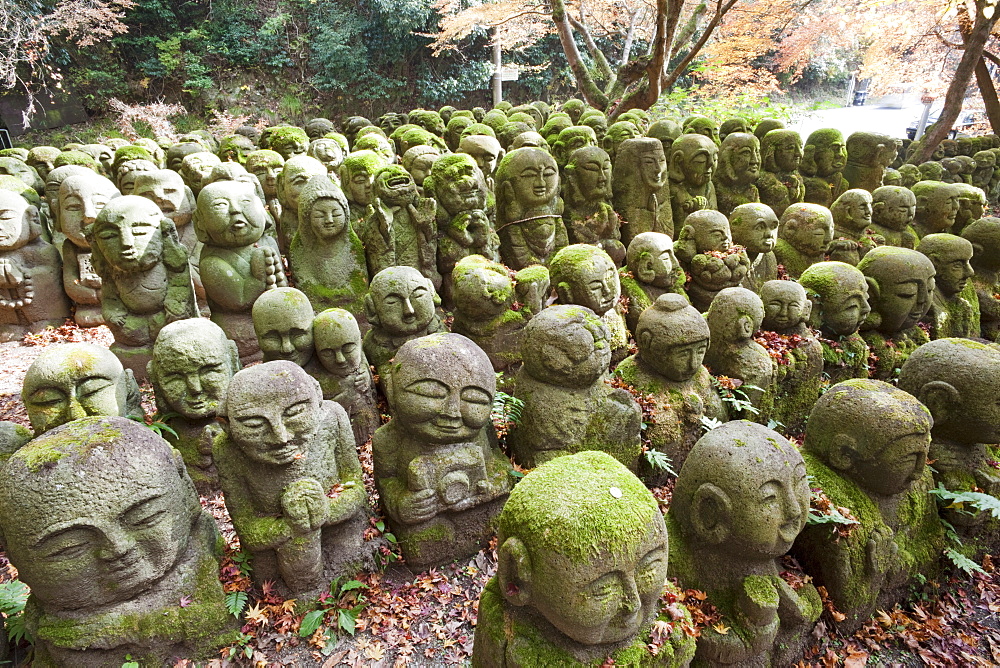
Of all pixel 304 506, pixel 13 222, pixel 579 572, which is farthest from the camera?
pixel 13 222

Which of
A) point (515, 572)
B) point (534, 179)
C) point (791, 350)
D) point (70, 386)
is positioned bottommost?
point (791, 350)

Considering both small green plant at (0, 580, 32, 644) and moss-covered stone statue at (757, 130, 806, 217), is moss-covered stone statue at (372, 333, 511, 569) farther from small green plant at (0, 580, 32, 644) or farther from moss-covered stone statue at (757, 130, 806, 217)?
moss-covered stone statue at (757, 130, 806, 217)

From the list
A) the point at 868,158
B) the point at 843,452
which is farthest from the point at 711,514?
the point at 868,158

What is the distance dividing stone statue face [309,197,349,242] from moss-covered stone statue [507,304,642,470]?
10.7ft

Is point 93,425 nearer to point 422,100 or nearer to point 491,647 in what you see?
point 491,647

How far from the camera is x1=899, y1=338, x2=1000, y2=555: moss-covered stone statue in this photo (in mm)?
4301

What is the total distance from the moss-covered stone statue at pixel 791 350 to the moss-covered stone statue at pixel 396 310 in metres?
3.73

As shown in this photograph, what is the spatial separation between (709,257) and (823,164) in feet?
19.5

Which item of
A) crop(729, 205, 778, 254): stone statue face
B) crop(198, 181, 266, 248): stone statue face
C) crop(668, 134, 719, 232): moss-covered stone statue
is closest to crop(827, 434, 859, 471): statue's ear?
crop(729, 205, 778, 254): stone statue face

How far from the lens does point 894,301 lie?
6605mm

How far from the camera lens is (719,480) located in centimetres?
337

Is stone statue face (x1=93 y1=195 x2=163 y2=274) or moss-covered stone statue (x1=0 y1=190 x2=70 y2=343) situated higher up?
stone statue face (x1=93 y1=195 x2=163 y2=274)

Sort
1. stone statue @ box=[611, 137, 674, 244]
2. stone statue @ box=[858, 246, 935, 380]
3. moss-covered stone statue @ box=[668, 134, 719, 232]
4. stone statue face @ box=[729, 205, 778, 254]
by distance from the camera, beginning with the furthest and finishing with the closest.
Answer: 1. moss-covered stone statue @ box=[668, 134, 719, 232]
2. stone statue @ box=[611, 137, 674, 244]
3. stone statue face @ box=[729, 205, 778, 254]
4. stone statue @ box=[858, 246, 935, 380]

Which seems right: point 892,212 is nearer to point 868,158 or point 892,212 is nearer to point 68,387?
point 868,158
